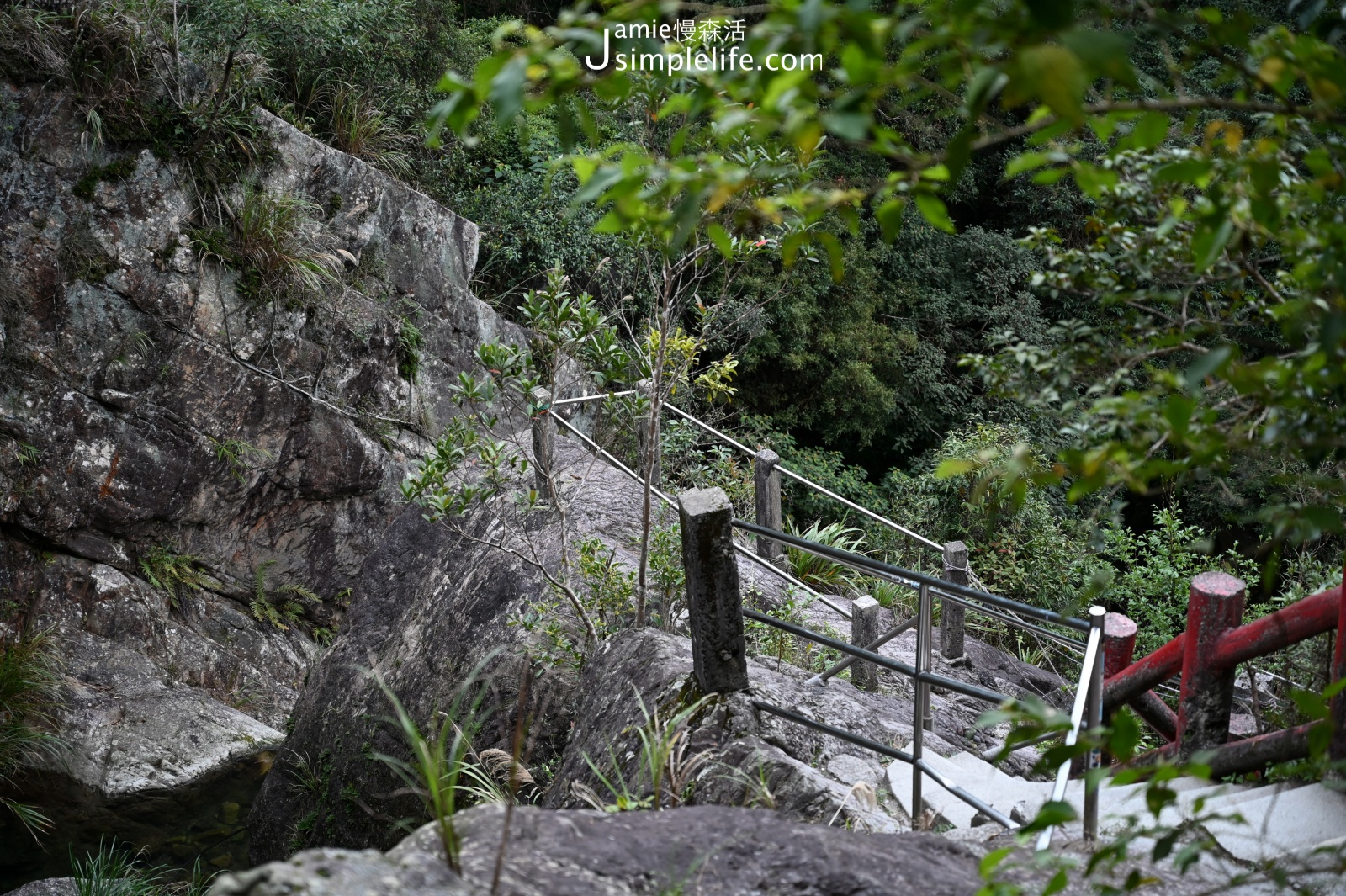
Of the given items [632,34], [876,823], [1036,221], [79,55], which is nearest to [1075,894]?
[876,823]

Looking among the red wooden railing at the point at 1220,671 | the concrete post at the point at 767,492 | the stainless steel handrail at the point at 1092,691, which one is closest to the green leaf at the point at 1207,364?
the stainless steel handrail at the point at 1092,691

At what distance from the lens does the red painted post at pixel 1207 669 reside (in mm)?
3229

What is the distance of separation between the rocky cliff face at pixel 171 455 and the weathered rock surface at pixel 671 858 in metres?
5.36

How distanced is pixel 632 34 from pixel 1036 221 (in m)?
13.8

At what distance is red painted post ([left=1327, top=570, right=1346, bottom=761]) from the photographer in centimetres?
268

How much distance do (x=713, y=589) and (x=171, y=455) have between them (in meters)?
6.58

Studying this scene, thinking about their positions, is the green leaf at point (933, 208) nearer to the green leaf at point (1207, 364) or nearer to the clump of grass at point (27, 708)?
the green leaf at point (1207, 364)

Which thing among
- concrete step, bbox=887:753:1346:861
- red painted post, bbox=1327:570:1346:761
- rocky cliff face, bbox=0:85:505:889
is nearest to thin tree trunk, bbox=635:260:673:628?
concrete step, bbox=887:753:1346:861

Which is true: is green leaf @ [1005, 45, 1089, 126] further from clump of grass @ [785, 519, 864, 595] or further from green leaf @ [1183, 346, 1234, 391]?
clump of grass @ [785, 519, 864, 595]

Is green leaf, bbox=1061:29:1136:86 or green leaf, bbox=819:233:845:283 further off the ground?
green leaf, bbox=1061:29:1136:86

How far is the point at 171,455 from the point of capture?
848 cm

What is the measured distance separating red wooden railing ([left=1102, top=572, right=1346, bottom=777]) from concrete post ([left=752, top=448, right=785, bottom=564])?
4134mm

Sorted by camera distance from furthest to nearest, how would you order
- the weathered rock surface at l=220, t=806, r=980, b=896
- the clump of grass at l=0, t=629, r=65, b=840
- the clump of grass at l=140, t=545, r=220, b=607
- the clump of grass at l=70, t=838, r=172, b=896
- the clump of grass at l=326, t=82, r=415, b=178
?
the clump of grass at l=326, t=82, r=415, b=178 → the clump of grass at l=140, t=545, r=220, b=607 → the clump of grass at l=0, t=629, r=65, b=840 → the clump of grass at l=70, t=838, r=172, b=896 → the weathered rock surface at l=220, t=806, r=980, b=896

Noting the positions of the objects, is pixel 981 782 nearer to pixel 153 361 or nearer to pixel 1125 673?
pixel 1125 673
